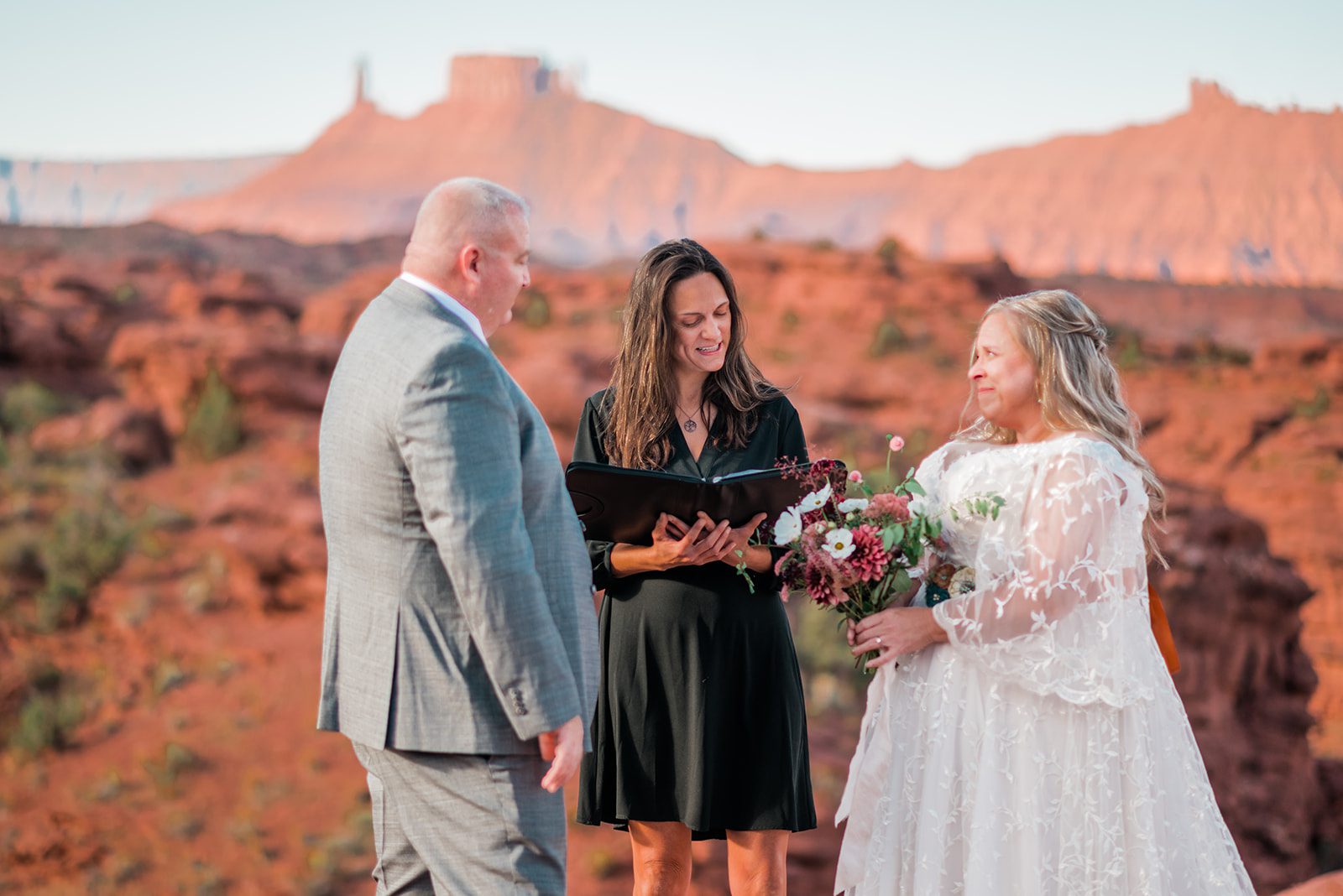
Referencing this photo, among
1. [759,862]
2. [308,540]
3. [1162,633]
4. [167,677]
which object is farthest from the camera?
[308,540]

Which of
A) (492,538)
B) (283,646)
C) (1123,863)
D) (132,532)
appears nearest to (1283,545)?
(283,646)

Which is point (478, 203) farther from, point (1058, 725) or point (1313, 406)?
point (1313, 406)

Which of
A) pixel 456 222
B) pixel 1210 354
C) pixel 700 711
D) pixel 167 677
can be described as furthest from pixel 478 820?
pixel 1210 354

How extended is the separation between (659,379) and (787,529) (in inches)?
23.6

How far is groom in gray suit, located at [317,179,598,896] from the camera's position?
2.15 meters

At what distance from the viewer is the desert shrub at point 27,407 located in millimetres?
16344

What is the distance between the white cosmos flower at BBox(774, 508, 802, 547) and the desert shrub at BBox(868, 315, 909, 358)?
17.4m

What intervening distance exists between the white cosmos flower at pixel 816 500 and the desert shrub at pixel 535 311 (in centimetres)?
1819

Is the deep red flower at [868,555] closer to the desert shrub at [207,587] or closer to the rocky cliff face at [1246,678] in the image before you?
the rocky cliff face at [1246,678]

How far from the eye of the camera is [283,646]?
1205 cm

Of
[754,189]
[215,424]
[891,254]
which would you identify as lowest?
[215,424]

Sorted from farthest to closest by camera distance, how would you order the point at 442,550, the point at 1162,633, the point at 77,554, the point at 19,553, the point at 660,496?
the point at 77,554 < the point at 19,553 < the point at 1162,633 < the point at 660,496 < the point at 442,550

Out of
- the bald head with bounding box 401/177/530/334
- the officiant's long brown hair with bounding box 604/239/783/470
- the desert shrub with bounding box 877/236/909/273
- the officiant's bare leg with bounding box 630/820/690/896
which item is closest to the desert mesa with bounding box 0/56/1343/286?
the desert shrub with bounding box 877/236/909/273

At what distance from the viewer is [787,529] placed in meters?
2.78
